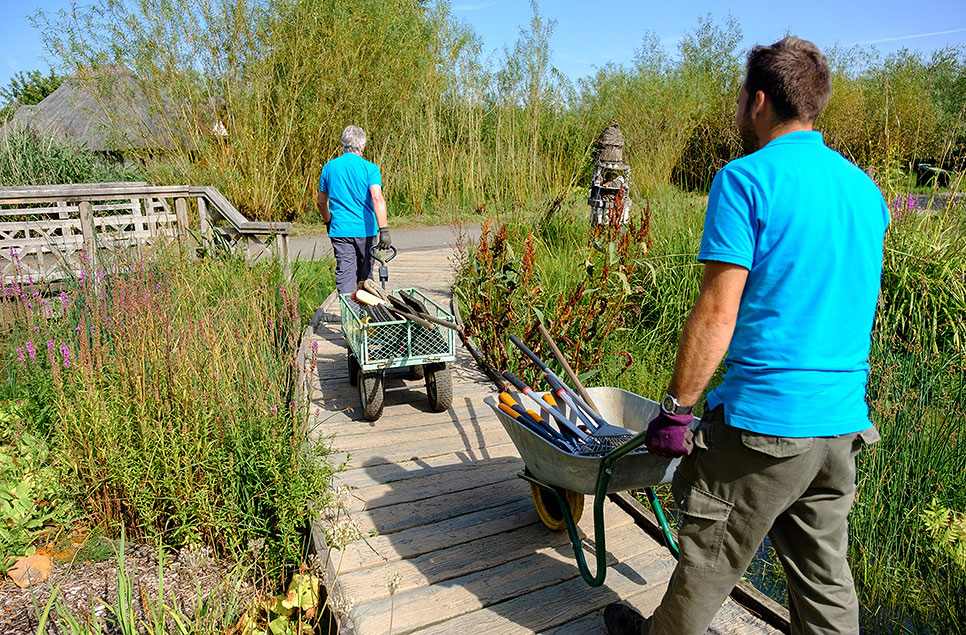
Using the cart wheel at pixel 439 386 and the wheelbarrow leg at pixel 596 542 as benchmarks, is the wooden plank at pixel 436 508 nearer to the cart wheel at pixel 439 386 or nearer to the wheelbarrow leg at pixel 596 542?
the wheelbarrow leg at pixel 596 542

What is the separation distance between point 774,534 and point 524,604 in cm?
103

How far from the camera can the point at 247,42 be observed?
11.0 meters

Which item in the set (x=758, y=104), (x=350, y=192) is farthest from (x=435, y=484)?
(x=350, y=192)

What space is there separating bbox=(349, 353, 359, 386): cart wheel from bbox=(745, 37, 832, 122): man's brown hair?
3.40 meters

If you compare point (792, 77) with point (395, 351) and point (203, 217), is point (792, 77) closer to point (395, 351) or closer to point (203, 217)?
point (395, 351)

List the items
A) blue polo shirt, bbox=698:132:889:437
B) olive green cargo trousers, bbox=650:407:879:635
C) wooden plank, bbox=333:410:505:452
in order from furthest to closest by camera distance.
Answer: wooden plank, bbox=333:410:505:452 → olive green cargo trousers, bbox=650:407:879:635 → blue polo shirt, bbox=698:132:889:437

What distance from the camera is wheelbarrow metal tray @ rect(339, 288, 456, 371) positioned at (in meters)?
3.99

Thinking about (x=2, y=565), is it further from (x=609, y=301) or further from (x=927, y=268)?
(x=927, y=268)

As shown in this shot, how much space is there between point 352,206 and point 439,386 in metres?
1.96

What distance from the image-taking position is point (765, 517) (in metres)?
1.77

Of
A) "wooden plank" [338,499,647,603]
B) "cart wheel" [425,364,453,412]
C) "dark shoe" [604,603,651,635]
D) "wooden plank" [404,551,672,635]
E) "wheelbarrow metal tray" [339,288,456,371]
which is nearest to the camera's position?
"dark shoe" [604,603,651,635]

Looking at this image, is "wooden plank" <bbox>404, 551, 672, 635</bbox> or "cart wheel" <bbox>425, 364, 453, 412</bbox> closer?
"wooden plank" <bbox>404, 551, 672, 635</bbox>

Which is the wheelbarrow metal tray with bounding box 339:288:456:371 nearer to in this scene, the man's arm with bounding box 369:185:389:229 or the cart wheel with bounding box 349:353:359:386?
the cart wheel with bounding box 349:353:359:386

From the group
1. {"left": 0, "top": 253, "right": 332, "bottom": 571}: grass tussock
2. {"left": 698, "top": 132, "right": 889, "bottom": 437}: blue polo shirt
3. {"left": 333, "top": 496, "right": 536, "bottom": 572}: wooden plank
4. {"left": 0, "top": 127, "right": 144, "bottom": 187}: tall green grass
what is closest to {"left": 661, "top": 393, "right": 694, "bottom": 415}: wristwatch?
{"left": 698, "top": 132, "right": 889, "bottom": 437}: blue polo shirt
